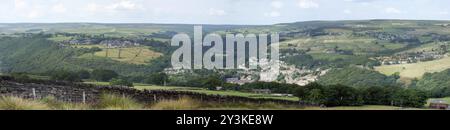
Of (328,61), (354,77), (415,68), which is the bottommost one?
(354,77)

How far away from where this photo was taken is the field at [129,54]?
5089 inches

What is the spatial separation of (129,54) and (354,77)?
5651cm

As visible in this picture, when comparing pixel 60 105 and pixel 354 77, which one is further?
pixel 354 77

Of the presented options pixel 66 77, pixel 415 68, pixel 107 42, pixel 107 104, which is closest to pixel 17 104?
pixel 107 104

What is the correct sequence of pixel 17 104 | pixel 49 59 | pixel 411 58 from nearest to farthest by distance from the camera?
pixel 17 104, pixel 49 59, pixel 411 58

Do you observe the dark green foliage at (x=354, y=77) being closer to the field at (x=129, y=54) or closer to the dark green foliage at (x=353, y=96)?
the field at (x=129, y=54)

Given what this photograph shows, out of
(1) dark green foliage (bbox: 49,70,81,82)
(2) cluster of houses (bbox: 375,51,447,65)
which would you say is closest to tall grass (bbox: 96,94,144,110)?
(1) dark green foliage (bbox: 49,70,81,82)

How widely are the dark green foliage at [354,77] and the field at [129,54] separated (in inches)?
1735

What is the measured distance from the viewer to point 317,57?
165 metres

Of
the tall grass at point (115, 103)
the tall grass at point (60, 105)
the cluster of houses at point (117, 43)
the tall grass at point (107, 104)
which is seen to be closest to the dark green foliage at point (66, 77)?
the tall grass at point (60, 105)

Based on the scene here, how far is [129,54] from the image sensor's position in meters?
138

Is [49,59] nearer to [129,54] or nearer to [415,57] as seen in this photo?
[129,54]
